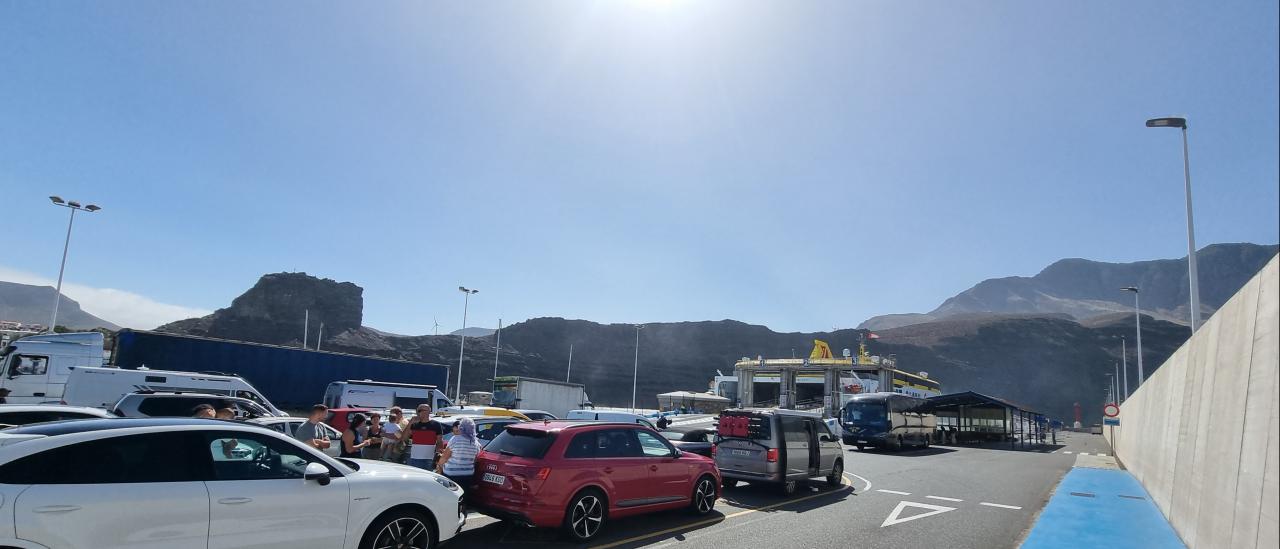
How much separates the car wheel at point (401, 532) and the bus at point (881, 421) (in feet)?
85.2

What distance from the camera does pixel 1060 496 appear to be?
14.2 metres

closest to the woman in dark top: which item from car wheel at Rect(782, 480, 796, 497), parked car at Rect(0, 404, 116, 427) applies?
parked car at Rect(0, 404, 116, 427)

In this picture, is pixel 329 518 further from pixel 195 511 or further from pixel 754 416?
pixel 754 416

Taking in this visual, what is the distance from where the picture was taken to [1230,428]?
6.50 metres

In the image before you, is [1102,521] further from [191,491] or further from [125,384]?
[125,384]

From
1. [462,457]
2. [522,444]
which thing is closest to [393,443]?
[462,457]

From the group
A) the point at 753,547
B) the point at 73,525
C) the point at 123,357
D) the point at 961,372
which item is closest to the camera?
the point at 73,525

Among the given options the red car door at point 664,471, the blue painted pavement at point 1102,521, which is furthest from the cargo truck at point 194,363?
the blue painted pavement at point 1102,521

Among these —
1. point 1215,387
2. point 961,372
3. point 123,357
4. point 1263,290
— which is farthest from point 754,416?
point 961,372

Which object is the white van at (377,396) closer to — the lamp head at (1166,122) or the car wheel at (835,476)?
the car wheel at (835,476)

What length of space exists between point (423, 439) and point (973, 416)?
45.2 meters

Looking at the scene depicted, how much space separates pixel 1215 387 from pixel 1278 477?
10.5 feet

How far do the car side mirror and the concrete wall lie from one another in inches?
311

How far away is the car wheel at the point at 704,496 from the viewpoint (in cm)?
1009
